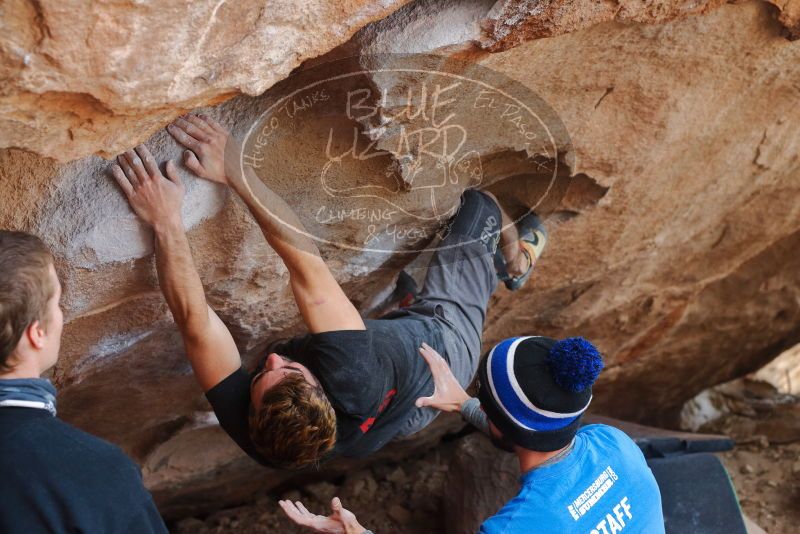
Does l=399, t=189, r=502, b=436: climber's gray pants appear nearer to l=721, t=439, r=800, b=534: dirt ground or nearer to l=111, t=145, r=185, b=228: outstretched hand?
l=111, t=145, r=185, b=228: outstretched hand

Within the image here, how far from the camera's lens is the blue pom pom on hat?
1.99 meters

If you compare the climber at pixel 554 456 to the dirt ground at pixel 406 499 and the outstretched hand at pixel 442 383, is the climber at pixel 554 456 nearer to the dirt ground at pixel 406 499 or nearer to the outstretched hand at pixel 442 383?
the outstretched hand at pixel 442 383

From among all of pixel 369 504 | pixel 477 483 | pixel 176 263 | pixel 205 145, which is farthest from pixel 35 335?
pixel 369 504

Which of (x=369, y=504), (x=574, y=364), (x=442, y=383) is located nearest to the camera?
(x=574, y=364)

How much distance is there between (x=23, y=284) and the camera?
5.19 feet

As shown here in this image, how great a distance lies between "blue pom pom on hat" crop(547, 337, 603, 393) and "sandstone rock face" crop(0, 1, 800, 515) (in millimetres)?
640

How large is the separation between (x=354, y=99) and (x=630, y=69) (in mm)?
827

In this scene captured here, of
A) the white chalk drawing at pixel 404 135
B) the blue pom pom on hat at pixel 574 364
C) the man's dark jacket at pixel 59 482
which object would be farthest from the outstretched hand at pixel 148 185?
the blue pom pom on hat at pixel 574 364

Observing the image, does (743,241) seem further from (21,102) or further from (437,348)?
(21,102)

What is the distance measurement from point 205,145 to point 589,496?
1.22 m

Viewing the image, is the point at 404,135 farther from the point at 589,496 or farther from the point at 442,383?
the point at 589,496

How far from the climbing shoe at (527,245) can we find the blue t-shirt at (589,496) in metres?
0.74

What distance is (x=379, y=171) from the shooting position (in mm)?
2322

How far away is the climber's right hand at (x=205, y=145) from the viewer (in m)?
2.03
